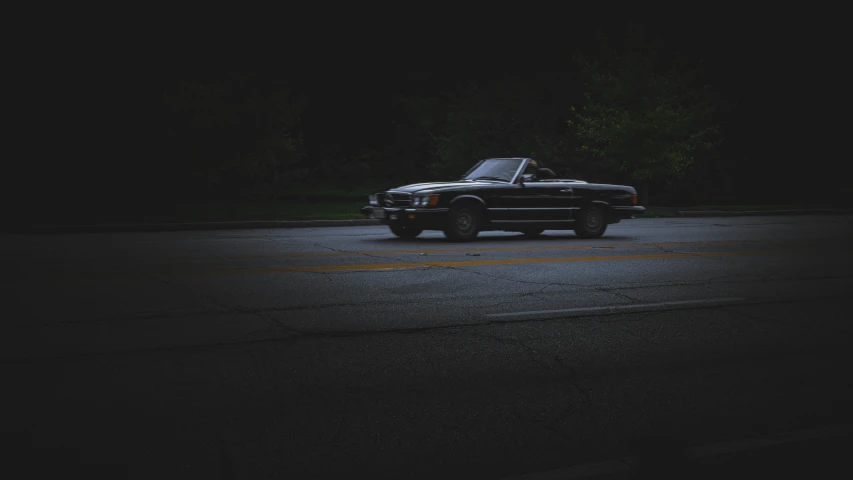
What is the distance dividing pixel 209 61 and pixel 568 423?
37.5m

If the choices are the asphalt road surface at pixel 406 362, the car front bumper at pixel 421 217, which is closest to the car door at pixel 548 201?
the car front bumper at pixel 421 217

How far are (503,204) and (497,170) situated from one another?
1110 millimetres

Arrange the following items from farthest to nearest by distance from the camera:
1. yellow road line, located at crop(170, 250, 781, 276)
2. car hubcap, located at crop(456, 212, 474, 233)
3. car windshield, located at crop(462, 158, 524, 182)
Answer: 1. car windshield, located at crop(462, 158, 524, 182)
2. car hubcap, located at crop(456, 212, 474, 233)
3. yellow road line, located at crop(170, 250, 781, 276)

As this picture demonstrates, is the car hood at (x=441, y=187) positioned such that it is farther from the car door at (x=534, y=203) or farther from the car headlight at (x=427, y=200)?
the car door at (x=534, y=203)

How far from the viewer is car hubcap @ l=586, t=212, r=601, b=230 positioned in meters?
16.7

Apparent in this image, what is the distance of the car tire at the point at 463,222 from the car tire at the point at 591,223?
93.9 inches

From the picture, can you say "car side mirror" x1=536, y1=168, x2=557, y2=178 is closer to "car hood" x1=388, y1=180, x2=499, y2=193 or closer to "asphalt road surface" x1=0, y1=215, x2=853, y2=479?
"car hood" x1=388, y1=180, x2=499, y2=193

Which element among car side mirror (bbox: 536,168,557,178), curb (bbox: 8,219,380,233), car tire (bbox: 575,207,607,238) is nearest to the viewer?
car side mirror (bbox: 536,168,557,178)

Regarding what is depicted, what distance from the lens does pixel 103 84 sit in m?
32.6

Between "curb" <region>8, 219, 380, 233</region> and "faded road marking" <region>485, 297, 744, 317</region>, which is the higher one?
"faded road marking" <region>485, 297, 744, 317</region>

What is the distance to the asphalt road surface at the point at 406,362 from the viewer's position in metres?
4.09

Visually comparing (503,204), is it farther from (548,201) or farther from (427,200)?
(427,200)

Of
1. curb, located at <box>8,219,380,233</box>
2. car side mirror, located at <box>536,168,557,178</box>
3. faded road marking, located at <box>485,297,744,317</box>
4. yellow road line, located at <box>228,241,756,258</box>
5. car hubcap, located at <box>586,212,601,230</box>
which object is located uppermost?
car side mirror, located at <box>536,168,557,178</box>

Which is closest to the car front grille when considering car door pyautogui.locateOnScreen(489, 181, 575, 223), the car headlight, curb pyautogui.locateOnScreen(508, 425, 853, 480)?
the car headlight
